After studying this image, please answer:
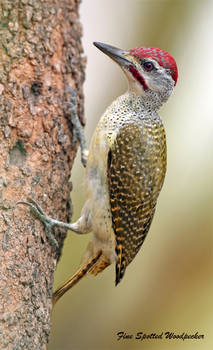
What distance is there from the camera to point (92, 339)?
5.23 m

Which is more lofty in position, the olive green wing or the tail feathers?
the olive green wing

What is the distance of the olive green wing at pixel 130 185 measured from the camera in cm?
386

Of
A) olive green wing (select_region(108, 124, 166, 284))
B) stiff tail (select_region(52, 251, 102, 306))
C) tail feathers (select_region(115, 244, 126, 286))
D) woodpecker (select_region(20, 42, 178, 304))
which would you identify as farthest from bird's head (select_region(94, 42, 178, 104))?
stiff tail (select_region(52, 251, 102, 306))

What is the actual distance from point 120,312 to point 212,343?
945 millimetres

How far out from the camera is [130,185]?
3.89 meters

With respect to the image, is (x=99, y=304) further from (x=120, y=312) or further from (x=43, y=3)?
(x=43, y=3)

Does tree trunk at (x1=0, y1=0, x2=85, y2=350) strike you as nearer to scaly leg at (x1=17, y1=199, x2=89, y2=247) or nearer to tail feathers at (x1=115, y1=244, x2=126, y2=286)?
scaly leg at (x1=17, y1=199, x2=89, y2=247)

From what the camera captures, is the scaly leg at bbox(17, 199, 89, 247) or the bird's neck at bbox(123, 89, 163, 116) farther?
the bird's neck at bbox(123, 89, 163, 116)

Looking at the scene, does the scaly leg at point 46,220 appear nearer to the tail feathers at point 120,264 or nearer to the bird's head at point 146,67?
the tail feathers at point 120,264

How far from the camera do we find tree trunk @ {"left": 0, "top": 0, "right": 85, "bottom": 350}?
3242 millimetres

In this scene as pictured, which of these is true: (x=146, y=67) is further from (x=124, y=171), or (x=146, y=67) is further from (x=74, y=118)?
(x=124, y=171)

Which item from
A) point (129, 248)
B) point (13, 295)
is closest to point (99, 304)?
point (129, 248)

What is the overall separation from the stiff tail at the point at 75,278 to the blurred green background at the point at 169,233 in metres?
1.18

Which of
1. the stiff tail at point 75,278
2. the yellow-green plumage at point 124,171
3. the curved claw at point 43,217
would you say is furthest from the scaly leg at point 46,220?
the stiff tail at point 75,278
